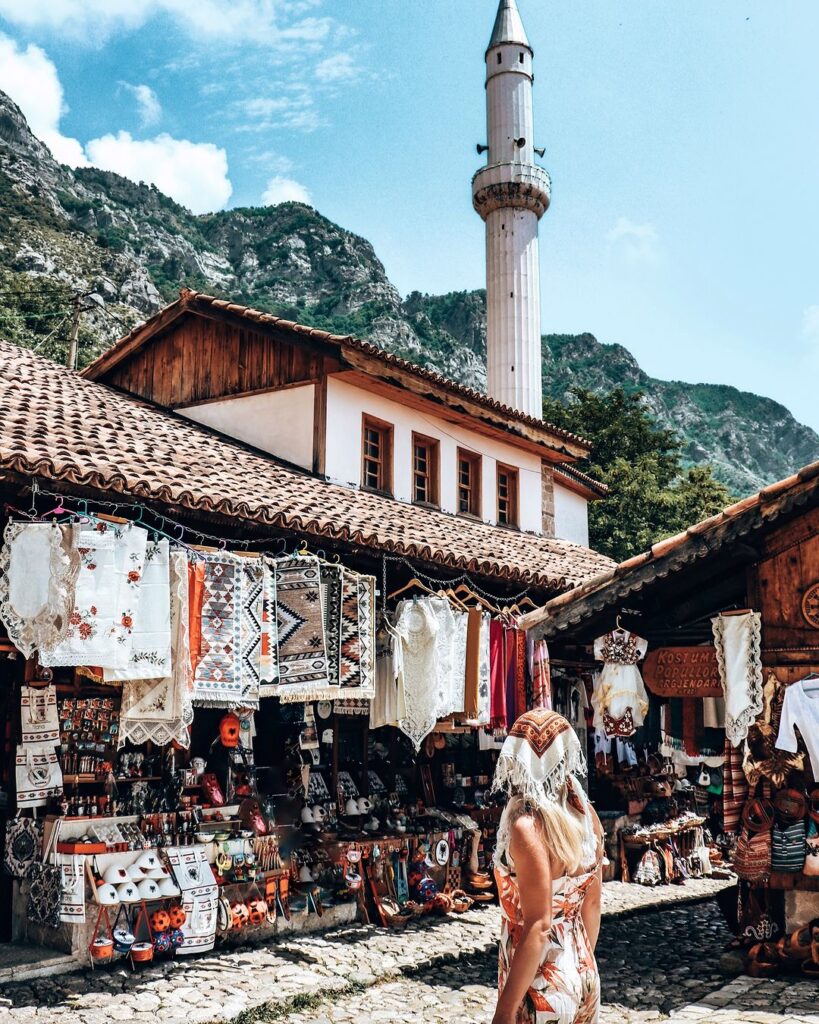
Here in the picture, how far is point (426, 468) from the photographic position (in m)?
14.7

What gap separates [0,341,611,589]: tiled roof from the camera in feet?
25.3

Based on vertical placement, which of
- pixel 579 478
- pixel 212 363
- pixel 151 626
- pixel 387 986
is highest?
pixel 212 363

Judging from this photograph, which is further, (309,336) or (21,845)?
(309,336)

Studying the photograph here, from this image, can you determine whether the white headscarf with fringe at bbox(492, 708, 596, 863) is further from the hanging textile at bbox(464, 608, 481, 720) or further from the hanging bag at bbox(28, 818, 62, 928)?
the hanging textile at bbox(464, 608, 481, 720)

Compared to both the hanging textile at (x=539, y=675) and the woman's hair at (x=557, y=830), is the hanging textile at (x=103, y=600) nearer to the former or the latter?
the woman's hair at (x=557, y=830)

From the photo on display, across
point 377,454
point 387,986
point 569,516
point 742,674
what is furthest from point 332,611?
point 569,516

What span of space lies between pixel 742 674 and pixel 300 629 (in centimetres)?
385

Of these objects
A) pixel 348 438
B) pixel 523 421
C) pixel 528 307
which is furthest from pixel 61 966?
pixel 528 307

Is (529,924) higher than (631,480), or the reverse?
(631,480)

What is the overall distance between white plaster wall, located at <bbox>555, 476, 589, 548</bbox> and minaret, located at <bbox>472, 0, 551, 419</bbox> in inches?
340

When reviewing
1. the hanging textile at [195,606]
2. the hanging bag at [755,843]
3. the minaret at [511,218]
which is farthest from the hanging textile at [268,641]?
the minaret at [511,218]

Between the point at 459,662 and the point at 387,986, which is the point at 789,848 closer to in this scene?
the point at 387,986

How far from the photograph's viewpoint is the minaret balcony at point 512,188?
30.5 meters

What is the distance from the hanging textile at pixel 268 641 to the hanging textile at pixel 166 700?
92cm
